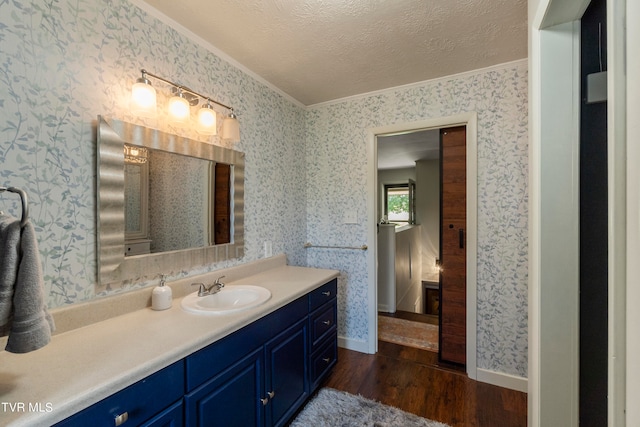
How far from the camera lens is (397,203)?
6.12 m

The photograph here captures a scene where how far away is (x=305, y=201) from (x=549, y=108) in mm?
2021

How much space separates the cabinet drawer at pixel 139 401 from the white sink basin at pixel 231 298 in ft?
1.33

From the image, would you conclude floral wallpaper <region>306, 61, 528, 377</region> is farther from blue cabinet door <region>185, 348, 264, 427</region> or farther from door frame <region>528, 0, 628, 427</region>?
blue cabinet door <region>185, 348, 264, 427</region>

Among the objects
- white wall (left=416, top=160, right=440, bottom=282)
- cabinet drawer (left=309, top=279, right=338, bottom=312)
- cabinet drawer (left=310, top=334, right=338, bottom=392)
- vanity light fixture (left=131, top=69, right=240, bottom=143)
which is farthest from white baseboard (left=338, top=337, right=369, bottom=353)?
white wall (left=416, top=160, right=440, bottom=282)

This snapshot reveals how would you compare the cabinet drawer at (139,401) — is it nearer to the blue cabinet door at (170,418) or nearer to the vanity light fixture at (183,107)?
the blue cabinet door at (170,418)

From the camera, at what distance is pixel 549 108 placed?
3.34 ft

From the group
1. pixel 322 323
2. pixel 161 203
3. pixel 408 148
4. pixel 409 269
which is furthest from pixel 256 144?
pixel 409 269

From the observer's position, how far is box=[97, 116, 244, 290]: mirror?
1.27 metres

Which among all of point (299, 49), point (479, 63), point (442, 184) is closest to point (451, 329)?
point (442, 184)

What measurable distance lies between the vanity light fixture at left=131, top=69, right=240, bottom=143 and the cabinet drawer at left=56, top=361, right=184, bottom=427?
115 cm

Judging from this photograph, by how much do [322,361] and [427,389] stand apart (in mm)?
783

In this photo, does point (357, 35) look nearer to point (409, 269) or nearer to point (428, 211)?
point (409, 269)

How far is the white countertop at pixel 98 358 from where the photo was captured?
2.36 ft

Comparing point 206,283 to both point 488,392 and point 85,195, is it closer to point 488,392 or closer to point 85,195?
point 85,195
